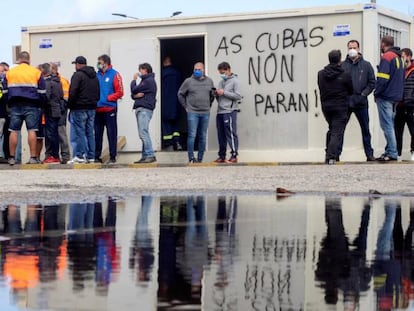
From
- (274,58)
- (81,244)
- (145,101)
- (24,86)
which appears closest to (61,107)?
(145,101)

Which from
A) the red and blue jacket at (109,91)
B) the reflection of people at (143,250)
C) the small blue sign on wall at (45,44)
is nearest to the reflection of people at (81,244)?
the reflection of people at (143,250)

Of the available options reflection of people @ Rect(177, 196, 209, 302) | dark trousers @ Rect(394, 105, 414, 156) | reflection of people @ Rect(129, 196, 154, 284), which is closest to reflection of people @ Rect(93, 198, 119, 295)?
reflection of people @ Rect(129, 196, 154, 284)

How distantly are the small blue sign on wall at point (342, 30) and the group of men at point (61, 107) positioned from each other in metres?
4.11

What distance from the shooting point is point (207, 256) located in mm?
6281

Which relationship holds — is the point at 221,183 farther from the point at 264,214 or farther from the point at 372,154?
the point at 372,154

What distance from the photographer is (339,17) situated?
21.7 meters

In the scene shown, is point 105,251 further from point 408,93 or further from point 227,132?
point 227,132

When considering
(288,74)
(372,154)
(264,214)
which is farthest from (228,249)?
(288,74)

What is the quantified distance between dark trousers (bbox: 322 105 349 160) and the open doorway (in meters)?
5.25

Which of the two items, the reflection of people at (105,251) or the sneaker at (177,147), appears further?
the sneaker at (177,147)

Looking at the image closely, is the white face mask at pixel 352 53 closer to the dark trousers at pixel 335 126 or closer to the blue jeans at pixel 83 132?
the dark trousers at pixel 335 126

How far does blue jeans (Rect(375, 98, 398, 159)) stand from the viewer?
19.1 meters

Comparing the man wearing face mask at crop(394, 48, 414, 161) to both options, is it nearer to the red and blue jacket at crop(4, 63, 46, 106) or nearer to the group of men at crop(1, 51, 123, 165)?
the group of men at crop(1, 51, 123, 165)

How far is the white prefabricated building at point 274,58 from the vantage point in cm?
2158
